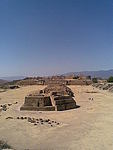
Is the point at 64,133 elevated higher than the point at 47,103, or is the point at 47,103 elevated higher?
the point at 47,103

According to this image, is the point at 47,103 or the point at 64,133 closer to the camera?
the point at 64,133

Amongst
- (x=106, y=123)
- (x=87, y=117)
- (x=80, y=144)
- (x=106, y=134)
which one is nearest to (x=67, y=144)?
(x=80, y=144)

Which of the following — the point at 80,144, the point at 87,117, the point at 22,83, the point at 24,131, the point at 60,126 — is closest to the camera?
the point at 80,144

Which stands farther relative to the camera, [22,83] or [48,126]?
[22,83]

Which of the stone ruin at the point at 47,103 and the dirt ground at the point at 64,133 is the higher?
the stone ruin at the point at 47,103

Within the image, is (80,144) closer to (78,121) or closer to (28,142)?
(28,142)

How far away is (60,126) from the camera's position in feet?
59.7

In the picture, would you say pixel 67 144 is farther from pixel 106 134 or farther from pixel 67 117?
pixel 67 117

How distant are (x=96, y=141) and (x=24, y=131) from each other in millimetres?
5061

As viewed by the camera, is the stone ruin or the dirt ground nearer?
the dirt ground

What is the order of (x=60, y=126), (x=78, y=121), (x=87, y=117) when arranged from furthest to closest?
(x=87, y=117) < (x=78, y=121) < (x=60, y=126)

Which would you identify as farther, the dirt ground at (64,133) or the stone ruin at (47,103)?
the stone ruin at (47,103)

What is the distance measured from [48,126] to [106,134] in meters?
4.46

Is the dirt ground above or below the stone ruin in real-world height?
below
